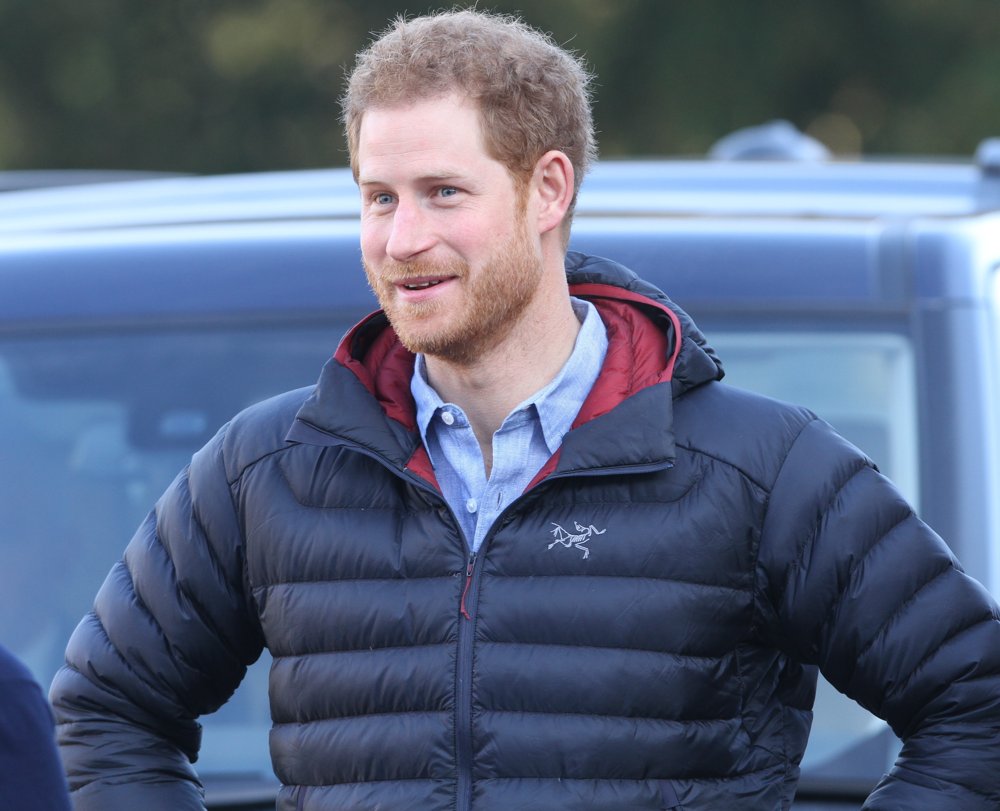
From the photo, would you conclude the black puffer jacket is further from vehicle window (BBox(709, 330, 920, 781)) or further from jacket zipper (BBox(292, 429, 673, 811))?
vehicle window (BBox(709, 330, 920, 781))

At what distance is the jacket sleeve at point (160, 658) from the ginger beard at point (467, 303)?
326 mm

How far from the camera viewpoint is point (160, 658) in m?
2.40

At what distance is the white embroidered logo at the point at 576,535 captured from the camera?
226 centimetres

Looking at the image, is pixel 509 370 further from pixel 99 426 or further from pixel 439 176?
pixel 99 426

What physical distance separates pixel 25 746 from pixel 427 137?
0.94 meters

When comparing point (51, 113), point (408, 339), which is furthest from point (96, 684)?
point (51, 113)

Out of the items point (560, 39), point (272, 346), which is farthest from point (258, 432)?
point (560, 39)

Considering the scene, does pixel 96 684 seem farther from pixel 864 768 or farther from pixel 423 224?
pixel 864 768

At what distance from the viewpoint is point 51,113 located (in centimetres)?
1811

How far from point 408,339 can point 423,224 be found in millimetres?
145

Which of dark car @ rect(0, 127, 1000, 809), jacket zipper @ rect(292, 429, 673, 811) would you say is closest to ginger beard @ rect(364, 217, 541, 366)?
jacket zipper @ rect(292, 429, 673, 811)

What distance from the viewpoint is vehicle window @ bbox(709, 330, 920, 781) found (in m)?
2.97

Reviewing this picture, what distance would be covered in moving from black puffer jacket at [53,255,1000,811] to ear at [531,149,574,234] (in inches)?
8.3

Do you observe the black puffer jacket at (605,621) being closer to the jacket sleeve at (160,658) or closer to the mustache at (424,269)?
the jacket sleeve at (160,658)
